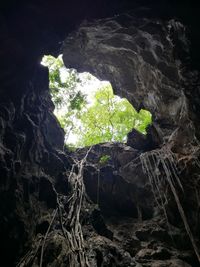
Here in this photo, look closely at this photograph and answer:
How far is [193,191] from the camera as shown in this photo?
6953 millimetres

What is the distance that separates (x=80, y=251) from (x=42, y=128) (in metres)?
4.22

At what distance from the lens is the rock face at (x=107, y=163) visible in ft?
17.7

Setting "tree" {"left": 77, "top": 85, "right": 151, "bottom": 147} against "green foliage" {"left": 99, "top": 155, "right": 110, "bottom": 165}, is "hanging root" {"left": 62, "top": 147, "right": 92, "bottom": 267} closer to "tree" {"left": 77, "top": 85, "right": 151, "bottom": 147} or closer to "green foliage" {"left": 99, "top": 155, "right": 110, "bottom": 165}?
"green foliage" {"left": 99, "top": 155, "right": 110, "bottom": 165}

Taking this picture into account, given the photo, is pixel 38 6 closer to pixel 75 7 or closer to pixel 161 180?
pixel 75 7

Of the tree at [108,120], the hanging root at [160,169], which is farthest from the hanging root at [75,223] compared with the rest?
the tree at [108,120]

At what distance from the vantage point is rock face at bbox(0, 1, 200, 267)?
538 centimetres

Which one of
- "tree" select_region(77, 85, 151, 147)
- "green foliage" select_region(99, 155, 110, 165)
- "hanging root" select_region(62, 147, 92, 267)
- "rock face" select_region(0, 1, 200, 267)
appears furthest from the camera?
"tree" select_region(77, 85, 151, 147)

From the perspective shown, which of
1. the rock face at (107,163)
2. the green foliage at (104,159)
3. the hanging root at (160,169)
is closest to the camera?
the rock face at (107,163)

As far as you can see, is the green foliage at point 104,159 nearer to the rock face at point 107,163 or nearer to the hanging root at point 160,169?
the rock face at point 107,163

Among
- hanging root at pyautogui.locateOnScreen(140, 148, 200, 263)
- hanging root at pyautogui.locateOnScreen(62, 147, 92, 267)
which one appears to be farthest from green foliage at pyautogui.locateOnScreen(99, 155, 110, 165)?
hanging root at pyautogui.locateOnScreen(140, 148, 200, 263)

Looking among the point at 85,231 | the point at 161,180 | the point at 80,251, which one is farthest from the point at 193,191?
the point at 80,251

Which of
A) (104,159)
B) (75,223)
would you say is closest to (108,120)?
(104,159)

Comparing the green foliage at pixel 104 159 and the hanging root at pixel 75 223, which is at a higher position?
the green foliage at pixel 104 159

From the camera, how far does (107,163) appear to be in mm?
9203
